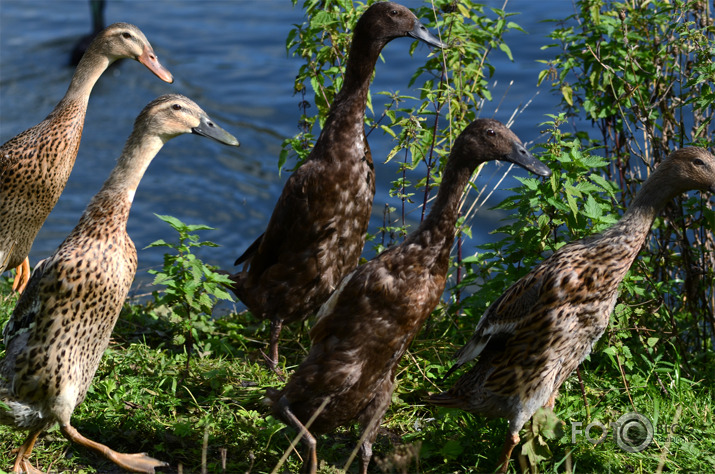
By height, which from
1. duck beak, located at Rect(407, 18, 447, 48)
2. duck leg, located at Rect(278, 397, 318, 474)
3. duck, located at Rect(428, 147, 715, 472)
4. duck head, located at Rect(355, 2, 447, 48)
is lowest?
duck leg, located at Rect(278, 397, 318, 474)

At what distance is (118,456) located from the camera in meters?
4.57

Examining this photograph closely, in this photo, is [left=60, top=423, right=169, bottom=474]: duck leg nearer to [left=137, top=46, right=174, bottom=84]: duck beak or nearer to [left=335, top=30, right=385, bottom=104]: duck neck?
[left=335, top=30, right=385, bottom=104]: duck neck

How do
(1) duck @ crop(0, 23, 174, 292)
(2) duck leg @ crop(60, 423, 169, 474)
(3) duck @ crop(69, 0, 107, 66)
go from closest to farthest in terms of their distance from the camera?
(2) duck leg @ crop(60, 423, 169, 474) < (1) duck @ crop(0, 23, 174, 292) < (3) duck @ crop(69, 0, 107, 66)

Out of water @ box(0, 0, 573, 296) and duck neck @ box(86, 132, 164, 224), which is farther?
water @ box(0, 0, 573, 296)

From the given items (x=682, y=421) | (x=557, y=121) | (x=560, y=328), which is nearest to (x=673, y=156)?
(x=557, y=121)

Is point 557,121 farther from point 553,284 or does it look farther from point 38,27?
point 38,27

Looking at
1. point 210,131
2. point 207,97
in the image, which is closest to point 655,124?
point 210,131

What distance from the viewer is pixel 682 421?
509 centimetres

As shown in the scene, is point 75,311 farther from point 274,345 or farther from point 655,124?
point 655,124

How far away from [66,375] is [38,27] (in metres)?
12.6

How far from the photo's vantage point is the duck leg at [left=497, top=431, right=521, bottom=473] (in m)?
4.53

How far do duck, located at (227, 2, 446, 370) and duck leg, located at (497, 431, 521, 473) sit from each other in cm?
154

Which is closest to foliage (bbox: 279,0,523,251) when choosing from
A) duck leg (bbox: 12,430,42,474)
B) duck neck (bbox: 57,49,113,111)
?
duck neck (bbox: 57,49,113,111)

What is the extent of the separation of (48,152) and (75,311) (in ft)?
6.30
